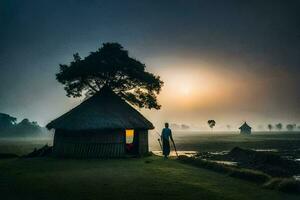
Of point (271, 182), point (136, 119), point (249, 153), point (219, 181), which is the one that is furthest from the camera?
point (249, 153)

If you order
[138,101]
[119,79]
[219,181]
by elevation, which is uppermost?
[119,79]

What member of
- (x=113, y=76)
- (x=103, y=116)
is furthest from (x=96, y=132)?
(x=113, y=76)

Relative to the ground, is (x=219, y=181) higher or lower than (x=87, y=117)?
lower

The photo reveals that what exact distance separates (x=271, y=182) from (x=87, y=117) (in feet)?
55.6

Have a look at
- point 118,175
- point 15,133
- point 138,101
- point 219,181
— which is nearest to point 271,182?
point 219,181

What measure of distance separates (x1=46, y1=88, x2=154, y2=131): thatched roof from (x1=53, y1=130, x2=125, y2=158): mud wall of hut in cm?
79

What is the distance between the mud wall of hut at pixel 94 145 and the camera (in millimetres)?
24688

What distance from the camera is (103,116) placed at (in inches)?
1017

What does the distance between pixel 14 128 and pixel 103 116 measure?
14834 centimetres

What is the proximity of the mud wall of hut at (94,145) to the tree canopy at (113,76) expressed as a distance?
23.2ft

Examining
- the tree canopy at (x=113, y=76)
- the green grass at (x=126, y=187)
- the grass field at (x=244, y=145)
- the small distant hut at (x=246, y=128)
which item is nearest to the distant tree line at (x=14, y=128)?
the grass field at (x=244, y=145)

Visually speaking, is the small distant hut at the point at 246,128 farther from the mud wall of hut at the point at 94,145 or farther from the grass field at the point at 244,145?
the mud wall of hut at the point at 94,145

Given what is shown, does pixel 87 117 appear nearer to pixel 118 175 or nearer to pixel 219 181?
pixel 118 175

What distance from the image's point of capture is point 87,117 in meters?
25.6
